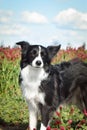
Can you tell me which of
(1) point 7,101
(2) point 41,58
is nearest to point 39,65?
(2) point 41,58

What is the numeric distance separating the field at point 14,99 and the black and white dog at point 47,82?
0.39 meters

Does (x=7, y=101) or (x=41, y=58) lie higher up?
(x=41, y=58)

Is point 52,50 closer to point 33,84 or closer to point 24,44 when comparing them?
point 24,44

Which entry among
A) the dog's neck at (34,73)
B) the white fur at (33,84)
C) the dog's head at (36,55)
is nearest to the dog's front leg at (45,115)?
the white fur at (33,84)

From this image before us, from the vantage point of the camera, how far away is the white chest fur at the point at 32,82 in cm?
784

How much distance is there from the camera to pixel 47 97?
8.05m

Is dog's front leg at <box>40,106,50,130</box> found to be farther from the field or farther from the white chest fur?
the field

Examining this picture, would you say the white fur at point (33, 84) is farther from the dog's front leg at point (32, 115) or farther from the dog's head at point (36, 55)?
the dog's head at point (36, 55)

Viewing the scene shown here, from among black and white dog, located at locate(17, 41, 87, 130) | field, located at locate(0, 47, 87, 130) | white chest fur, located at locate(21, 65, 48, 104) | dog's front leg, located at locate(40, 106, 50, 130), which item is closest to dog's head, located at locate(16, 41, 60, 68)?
black and white dog, located at locate(17, 41, 87, 130)

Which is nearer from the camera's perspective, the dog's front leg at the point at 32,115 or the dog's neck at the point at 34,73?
the dog's neck at the point at 34,73

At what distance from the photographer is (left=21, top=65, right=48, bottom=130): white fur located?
7.84 m

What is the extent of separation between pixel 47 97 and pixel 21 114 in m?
2.44

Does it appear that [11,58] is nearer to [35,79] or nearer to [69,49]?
[69,49]

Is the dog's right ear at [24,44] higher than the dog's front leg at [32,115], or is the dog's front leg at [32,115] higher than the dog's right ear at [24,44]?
the dog's right ear at [24,44]
